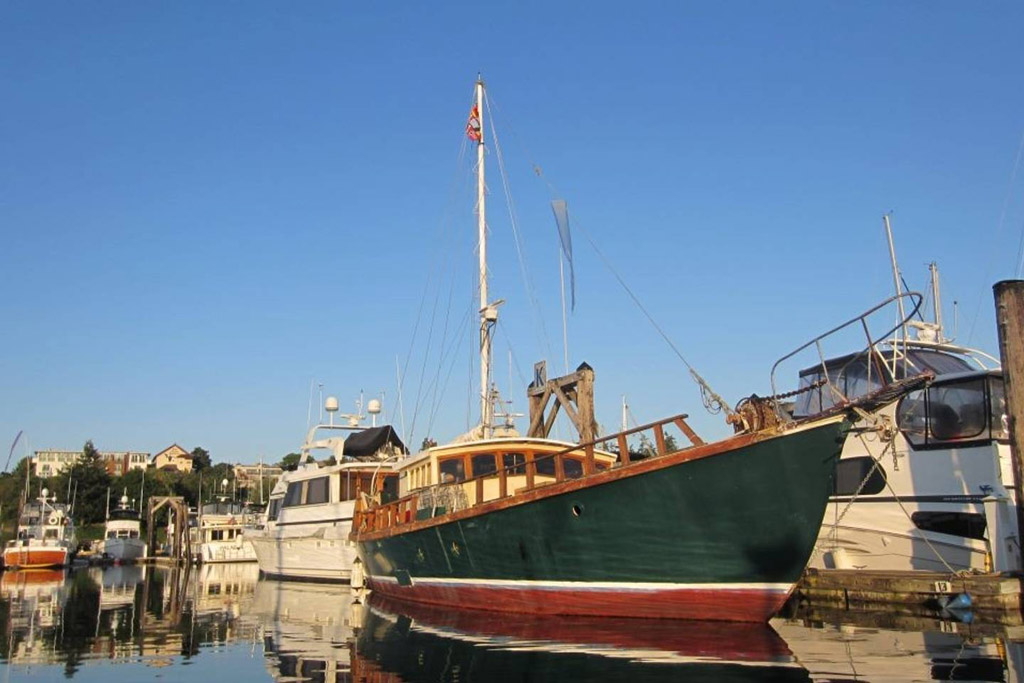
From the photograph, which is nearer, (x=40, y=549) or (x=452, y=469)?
(x=452, y=469)

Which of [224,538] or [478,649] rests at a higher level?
[224,538]

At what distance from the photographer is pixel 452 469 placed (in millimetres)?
16781

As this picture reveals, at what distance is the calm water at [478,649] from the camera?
8883 mm

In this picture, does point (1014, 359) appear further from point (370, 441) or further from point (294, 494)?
point (294, 494)

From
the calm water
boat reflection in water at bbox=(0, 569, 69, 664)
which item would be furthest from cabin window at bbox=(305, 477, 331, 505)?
the calm water

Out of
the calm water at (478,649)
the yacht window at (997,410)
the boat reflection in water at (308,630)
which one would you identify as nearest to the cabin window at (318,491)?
the boat reflection in water at (308,630)

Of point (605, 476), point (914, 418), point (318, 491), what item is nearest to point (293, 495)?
point (318, 491)

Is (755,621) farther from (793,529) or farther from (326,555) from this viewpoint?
(326,555)

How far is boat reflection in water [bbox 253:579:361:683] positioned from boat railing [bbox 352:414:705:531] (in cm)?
207

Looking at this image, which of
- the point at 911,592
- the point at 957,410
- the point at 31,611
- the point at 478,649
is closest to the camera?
the point at 478,649

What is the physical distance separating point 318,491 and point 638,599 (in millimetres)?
17468

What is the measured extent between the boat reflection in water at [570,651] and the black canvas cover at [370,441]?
1427cm

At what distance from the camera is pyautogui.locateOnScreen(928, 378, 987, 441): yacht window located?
15.1m

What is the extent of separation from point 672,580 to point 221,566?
35.9 m
